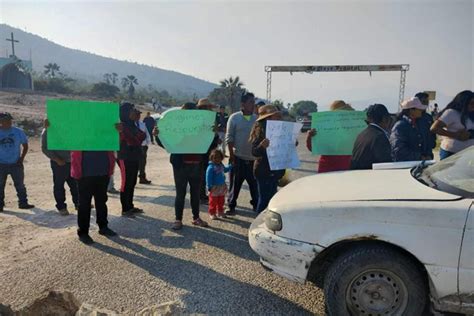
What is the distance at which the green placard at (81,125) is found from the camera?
14.0 ft

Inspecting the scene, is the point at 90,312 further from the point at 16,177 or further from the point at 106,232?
the point at 16,177

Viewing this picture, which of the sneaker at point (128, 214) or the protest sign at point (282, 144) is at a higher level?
the protest sign at point (282, 144)

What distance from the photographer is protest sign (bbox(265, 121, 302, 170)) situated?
441cm

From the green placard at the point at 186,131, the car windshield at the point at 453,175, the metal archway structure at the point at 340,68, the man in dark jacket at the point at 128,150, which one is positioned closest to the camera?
the car windshield at the point at 453,175

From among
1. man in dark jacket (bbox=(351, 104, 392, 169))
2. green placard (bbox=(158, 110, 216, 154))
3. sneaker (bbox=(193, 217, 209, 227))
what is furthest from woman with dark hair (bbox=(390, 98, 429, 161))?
sneaker (bbox=(193, 217, 209, 227))

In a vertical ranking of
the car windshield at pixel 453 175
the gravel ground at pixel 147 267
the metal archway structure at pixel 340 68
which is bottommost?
the gravel ground at pixel 147 267

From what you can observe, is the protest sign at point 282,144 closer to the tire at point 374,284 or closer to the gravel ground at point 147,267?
the gravel ground at point 147,267

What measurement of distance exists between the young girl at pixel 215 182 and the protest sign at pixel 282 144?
1276 millimetres

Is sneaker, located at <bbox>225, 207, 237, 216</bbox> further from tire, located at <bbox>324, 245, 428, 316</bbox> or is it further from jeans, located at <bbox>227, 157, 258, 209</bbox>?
tire, located at <bbox>324, 245, 428, 316</bbox>

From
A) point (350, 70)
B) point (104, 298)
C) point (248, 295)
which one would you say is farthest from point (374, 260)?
point (350, 70)

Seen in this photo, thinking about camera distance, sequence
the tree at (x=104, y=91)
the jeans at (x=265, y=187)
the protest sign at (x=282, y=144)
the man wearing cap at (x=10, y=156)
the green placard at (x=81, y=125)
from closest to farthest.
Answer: the green placard at (x=81, y=125)
the protest sign at (x=282, y=144)
the jeans at (x=265, y=187)
the man wearing cap at (x=10, y=156)
the tree at (x=104, y=91)

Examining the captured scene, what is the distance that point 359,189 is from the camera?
2.90 meters

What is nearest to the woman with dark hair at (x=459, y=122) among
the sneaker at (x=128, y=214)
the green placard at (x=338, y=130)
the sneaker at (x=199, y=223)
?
the green placard at (x=338, y=130)

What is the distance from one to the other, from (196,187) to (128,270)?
1.56 metres
